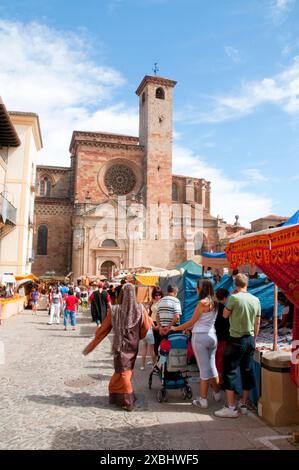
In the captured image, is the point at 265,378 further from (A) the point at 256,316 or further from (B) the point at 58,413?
(B) the point at 58,413

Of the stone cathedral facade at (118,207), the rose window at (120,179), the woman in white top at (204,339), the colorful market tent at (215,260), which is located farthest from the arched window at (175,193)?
the woman in white top at (204,339)

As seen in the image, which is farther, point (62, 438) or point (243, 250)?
point (243, 250)

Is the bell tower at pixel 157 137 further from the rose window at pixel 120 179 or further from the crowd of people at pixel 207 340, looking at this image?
the crowd of people at pixel 207 340

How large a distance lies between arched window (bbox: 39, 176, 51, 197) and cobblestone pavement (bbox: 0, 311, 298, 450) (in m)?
33.3

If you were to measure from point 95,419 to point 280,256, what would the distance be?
3064 millimetres

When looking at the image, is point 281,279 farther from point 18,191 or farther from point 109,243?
point 109,243

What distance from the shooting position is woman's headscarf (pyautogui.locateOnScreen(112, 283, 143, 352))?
17.4 ft

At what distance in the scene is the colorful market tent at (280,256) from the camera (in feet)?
13.3

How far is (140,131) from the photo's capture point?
40.8 m


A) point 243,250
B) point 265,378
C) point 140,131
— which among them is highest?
point 140,131

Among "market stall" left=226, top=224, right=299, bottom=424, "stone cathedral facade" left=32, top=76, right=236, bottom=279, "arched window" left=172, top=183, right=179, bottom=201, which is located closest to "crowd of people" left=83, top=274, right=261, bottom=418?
"market stall" left=226, top=224, right=299, bottom=424

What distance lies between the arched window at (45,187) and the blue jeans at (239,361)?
3662 cm

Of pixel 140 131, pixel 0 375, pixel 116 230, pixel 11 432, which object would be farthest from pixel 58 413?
pixel 140 131
